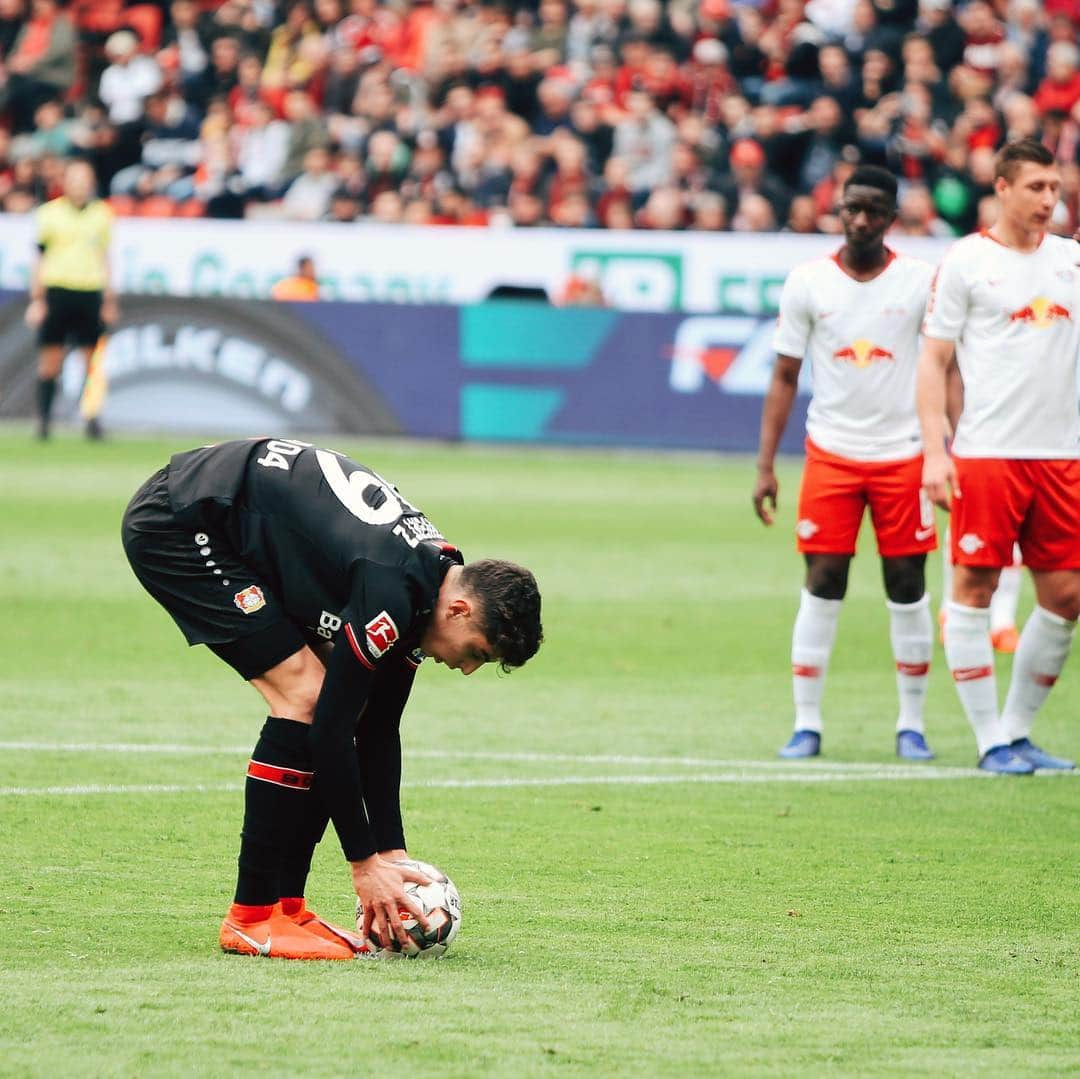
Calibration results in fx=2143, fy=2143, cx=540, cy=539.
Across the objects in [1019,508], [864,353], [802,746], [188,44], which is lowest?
[802,746]

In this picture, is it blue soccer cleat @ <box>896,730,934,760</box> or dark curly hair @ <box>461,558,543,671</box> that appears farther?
blue soccer cleat @ <box>896,730,934,760</box>

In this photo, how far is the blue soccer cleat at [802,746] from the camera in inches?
327

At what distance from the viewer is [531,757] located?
8156 millimetres

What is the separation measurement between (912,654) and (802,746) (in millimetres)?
604

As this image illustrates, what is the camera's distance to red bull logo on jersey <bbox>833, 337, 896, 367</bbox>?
8.44m

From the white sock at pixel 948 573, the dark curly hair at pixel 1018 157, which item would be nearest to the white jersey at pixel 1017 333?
the dark curly hair at pixel 1018 157

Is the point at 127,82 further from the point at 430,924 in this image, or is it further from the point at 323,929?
the point at 430,924

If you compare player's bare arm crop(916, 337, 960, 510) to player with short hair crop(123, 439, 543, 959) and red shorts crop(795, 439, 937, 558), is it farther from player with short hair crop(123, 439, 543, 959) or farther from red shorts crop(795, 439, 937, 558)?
player with short hair crop(123, 439, 543, 959)

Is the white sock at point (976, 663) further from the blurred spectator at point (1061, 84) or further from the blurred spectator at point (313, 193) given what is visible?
the blurred spectator at point (313, 193)

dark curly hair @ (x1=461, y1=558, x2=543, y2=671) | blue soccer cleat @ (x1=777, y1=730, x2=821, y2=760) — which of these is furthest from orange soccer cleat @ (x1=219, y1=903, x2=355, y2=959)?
blue soccer cleat @ (x1=777, y1=730, x2=821, y2=760)

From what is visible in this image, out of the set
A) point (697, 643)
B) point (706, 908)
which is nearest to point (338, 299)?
point (697, 643)

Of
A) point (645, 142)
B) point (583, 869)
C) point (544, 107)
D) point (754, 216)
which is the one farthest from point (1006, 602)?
point (544, 107)

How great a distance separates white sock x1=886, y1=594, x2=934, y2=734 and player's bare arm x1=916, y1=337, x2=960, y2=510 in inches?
31.6

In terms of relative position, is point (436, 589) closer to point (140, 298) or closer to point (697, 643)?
point (697, 643)
